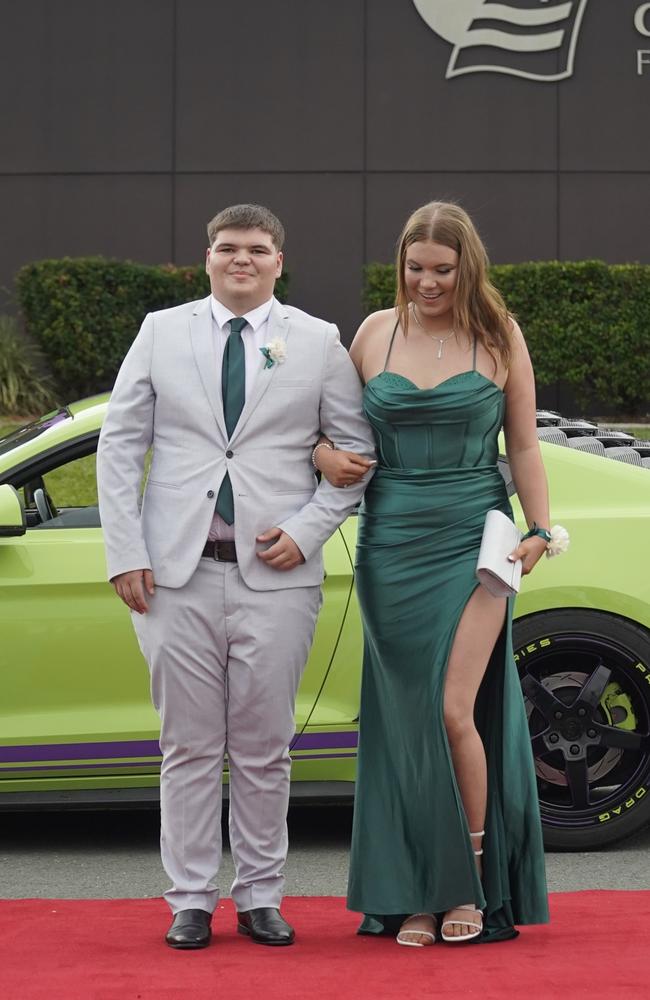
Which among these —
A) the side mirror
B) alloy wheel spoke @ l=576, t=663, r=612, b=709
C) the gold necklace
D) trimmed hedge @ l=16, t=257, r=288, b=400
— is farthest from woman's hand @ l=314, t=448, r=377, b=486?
trimmed hedge @ l=16, t=257, r=288, b=400

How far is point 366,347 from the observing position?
4.25 metres

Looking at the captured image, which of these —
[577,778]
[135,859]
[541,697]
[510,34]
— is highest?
→ [510,34]

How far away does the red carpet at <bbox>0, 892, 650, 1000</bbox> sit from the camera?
353 cm

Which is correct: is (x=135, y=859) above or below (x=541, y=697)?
below

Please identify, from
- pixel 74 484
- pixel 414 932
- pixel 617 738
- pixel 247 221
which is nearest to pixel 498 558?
pixel 414 932

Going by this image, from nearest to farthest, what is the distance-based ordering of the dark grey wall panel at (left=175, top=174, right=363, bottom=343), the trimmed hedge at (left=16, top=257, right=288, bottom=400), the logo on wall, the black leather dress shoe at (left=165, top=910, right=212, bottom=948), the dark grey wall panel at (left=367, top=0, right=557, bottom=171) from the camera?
the black leather dress shoe at (left=165, top=910, right=212, bottom=948) < the trimmed hedge at (left=16, top=257, right=288, bottom=400) < the logo on wall < the dark grey wall panel at (left=367, top=0, right=557, bottom=171) < the dark grey wall panel at (left=175, top=174, right=363, bottom=343)

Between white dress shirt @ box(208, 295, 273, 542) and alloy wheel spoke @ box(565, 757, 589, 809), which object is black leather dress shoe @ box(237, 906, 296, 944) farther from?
alloy wheel spoke @ box(565, 757, 589, 809)

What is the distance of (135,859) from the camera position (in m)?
5.57

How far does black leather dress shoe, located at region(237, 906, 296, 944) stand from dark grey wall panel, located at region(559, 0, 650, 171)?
13276 mm

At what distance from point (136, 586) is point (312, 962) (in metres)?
1.08

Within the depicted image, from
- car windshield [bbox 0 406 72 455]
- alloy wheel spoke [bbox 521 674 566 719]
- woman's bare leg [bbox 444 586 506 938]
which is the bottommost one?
alloy wheel spoke [bbox 521 674 566 719]

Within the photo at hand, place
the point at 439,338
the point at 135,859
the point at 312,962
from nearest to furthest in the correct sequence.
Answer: the point at 312,962
the point at 439,338
the point at 135,859

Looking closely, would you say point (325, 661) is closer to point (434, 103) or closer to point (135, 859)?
point (135, 859)

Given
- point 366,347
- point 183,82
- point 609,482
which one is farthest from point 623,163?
point 366,347
